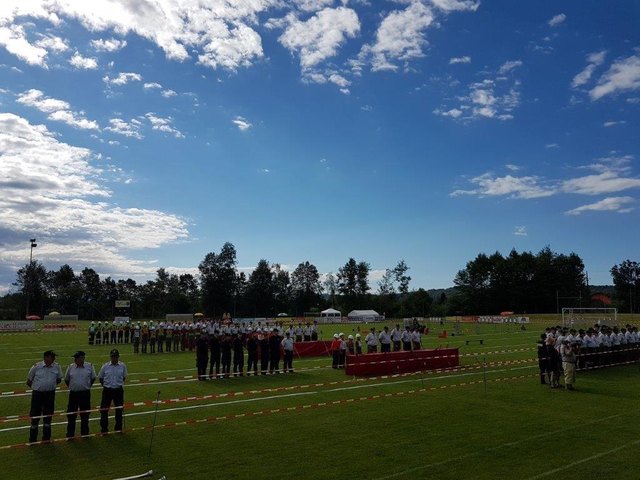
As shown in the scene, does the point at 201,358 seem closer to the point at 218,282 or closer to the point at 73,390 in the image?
the point at 73,390

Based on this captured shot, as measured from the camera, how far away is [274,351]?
21875mm

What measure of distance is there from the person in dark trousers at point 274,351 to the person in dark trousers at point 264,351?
208mm

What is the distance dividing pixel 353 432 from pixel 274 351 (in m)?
10.9

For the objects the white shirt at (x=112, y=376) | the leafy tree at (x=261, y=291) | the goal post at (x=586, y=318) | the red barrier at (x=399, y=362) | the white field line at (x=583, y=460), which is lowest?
the white field line at (x=583, y=460)

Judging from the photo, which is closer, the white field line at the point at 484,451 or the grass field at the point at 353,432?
the white field line at the point at 484,451

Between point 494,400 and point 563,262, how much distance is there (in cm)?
11520

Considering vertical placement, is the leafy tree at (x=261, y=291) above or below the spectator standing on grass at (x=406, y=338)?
above

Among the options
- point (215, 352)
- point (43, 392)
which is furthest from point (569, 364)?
point (43, 392)

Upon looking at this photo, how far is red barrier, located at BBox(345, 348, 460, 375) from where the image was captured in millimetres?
20219

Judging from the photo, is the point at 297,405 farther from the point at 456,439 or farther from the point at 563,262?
the point at 563,262

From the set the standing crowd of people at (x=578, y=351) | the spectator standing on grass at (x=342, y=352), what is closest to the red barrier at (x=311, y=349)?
the spectator standing on grass at (x=342, y=352)

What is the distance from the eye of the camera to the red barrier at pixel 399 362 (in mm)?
20219

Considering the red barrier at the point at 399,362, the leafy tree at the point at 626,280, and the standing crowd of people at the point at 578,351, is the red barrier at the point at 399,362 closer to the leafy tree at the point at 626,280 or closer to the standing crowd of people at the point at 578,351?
the standing crowd of people at the point at 578,351

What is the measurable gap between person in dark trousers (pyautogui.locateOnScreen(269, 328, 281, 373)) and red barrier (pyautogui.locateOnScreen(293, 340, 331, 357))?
5.52m
